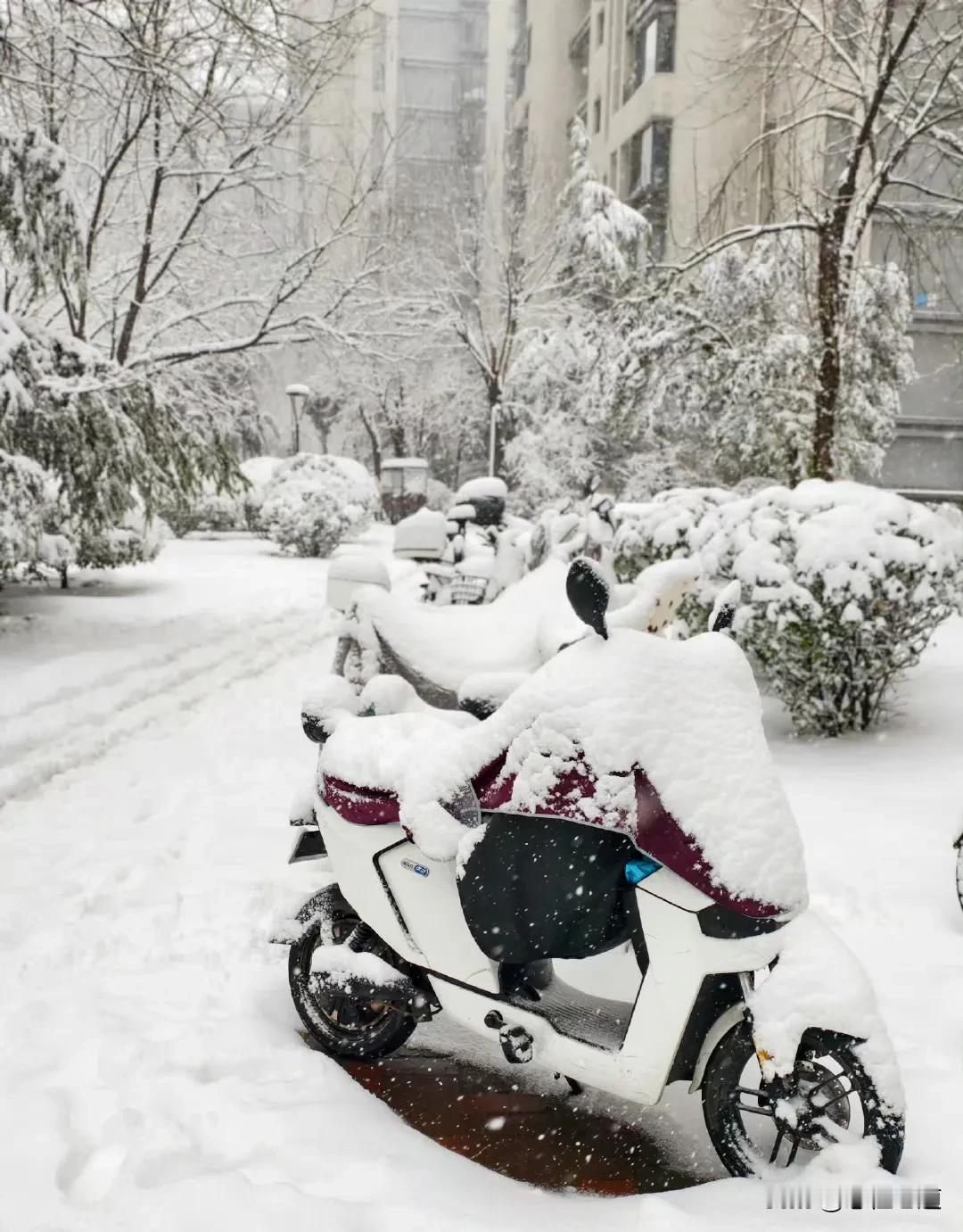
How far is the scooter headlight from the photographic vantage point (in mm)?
2426

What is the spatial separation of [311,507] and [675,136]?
605 inches

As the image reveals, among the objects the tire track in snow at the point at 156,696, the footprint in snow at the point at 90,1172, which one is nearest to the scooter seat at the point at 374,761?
the footprint in snow at the point at 90,1172

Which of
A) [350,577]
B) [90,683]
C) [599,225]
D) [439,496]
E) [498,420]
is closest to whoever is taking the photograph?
[350,577]

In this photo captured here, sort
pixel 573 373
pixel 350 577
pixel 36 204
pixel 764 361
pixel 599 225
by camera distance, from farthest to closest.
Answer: pixel 573 373 < pixel 599 225 < pixel 764 361 < pixel 36 204 < pixel 350 577

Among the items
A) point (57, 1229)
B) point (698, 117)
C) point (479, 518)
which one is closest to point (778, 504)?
point (479, 518)

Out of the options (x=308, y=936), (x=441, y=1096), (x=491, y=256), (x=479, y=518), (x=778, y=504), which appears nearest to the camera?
(x=441, y=1096)

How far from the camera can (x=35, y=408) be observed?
9414mm

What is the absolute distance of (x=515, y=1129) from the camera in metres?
2.84

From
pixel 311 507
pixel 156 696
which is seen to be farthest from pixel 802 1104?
pixel 311 507

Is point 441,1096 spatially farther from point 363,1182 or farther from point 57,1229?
point 57,1229

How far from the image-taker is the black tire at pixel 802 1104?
2.31 m

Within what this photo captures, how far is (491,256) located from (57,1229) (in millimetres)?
29902

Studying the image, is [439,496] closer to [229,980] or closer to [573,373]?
[573,373]

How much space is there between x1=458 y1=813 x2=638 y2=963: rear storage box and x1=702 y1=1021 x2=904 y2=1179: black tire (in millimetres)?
388
